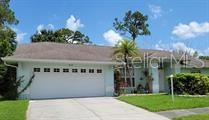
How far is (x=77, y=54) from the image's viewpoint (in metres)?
22.2

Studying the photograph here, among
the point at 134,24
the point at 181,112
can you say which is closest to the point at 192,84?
the point at 181,112

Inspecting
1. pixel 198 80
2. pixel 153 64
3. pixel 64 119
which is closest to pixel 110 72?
pixel 153 64

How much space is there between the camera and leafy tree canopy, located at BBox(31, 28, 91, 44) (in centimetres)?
4533

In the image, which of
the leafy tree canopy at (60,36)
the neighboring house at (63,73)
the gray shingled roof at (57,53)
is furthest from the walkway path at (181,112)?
the leafy tree canopy at (60,36)

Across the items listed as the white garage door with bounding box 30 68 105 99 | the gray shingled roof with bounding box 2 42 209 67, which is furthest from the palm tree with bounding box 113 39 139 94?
the white garage door with bounding box 30 68 105 99

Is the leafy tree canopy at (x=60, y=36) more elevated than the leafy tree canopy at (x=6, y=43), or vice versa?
the leafy tree canopy at (x=60, y=36)

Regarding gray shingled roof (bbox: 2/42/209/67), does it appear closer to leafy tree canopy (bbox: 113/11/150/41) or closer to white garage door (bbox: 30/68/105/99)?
white garage door (bbox: 30/68/105/99)

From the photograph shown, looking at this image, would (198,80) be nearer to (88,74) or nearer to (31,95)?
(88,74)

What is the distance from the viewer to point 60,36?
47.5m

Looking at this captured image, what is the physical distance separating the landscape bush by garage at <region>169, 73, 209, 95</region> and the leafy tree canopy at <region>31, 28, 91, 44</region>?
28502mm

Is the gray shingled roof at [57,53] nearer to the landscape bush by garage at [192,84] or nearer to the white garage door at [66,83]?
the white garage door at [66,83]

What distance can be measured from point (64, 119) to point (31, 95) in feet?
28.8

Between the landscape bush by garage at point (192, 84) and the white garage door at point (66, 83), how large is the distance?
5694 millimetres

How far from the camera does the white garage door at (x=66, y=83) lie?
65.8ft
